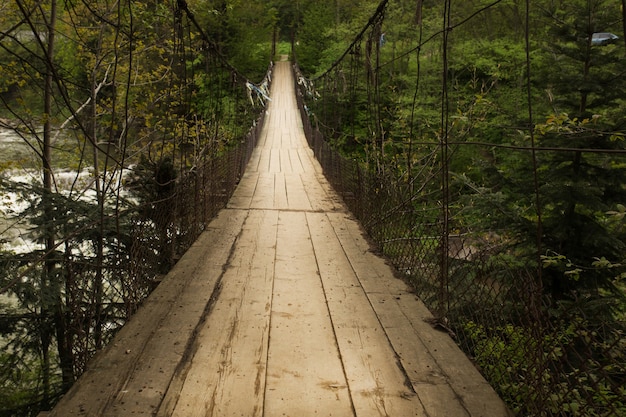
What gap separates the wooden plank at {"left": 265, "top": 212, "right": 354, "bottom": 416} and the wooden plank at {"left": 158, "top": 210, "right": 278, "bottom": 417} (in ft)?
0.17

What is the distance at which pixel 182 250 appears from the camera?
3.44 m

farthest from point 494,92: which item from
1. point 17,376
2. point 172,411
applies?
point 172,411

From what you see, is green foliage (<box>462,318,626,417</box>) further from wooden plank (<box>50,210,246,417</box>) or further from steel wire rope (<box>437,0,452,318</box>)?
wooden plank (<box>50,210,246,417</box>)

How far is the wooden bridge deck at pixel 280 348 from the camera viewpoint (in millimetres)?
1577

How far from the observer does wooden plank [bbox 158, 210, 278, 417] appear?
156cm

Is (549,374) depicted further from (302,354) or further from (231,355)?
(231,355)

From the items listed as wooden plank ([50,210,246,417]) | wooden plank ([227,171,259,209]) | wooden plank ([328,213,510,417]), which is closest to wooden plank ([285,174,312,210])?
wooden plank ([227,171,259,209])

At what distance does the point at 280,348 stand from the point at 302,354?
0.10m

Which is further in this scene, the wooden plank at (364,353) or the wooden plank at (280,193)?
the wooden plank at (280,193)

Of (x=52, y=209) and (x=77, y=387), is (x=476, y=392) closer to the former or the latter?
(x=77, y=387)

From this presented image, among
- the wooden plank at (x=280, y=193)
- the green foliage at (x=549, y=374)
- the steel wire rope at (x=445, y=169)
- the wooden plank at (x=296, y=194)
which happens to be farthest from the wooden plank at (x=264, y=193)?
the green foliage at (x=549, y=374)

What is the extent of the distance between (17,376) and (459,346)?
457 centimetres

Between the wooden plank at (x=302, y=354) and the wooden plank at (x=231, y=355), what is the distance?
0.05 meters

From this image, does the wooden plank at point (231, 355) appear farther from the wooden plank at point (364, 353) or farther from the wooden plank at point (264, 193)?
the wooden plank at point (264, 193)
